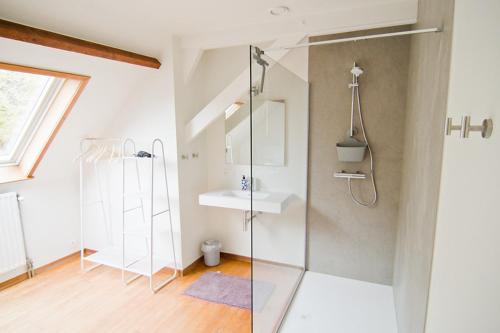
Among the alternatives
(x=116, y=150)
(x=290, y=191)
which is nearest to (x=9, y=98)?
(x=116, y=150)

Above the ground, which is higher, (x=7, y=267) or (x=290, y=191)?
(x=290, y=191)

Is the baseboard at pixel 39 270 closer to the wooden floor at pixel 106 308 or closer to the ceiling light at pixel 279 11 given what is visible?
the wooden floor at pixel 106 308

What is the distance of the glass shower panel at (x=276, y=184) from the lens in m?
2.08

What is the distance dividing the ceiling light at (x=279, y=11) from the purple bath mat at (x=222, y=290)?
2567mm

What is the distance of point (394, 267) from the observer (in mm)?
2652

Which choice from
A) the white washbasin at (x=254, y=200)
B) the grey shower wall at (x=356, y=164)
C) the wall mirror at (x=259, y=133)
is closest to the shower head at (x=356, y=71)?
the grey shower wall at (x=356, y=164)

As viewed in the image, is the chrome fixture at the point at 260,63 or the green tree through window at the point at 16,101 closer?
the chrome fixture at the point at 260,63

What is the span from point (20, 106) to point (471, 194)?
3.45 meters

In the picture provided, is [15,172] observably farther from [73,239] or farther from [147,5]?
[147,5]

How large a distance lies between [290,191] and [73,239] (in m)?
2.83

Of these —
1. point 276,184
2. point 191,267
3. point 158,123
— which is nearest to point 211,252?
point 191,267

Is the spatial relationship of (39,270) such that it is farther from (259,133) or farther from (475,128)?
(475,128)

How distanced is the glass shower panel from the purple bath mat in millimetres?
499

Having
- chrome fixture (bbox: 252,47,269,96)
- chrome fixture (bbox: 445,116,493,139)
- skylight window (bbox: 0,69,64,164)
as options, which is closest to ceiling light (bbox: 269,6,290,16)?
chrome fixture (bbox: 252,47,269,96)
